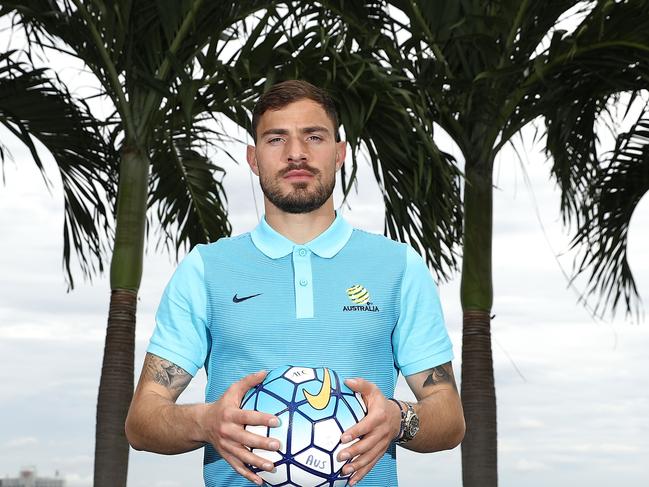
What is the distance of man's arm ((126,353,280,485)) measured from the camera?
2203 millimetres

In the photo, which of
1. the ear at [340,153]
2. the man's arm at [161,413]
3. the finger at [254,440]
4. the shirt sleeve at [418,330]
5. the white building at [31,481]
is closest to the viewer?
the finger at [254,440]

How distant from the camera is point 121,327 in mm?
8461

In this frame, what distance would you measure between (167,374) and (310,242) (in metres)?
0.54

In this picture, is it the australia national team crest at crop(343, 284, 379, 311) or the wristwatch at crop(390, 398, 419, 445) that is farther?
the australia national team crest at crop(343, 284, 379, 311)

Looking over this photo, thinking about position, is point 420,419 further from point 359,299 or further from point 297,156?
point 297,156

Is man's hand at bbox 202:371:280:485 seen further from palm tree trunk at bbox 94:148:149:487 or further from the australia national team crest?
palm tree trunk at bbox 94:148:149:487

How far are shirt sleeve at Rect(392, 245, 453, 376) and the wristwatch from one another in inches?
7.3

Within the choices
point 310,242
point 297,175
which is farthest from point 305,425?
point 297,175

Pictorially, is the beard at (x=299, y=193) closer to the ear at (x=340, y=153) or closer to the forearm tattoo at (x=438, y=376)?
the ear at (x=340, y=153)

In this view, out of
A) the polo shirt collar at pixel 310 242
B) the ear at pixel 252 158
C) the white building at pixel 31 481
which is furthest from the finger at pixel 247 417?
the white building at pixel 31 481

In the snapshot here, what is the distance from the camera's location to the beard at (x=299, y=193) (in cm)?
261

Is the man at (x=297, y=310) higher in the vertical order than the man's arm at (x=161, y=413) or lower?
higher

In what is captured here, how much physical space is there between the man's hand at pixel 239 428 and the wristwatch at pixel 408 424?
372mm

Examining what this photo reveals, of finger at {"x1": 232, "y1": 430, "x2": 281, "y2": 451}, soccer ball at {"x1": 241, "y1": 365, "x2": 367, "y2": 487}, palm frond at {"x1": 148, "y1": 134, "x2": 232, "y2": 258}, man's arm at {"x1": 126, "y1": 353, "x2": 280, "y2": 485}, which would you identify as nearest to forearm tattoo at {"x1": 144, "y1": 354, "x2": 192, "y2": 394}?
man's arm at {"x1": 126, "y1": 353, "x2": 280, "y2": 485}
